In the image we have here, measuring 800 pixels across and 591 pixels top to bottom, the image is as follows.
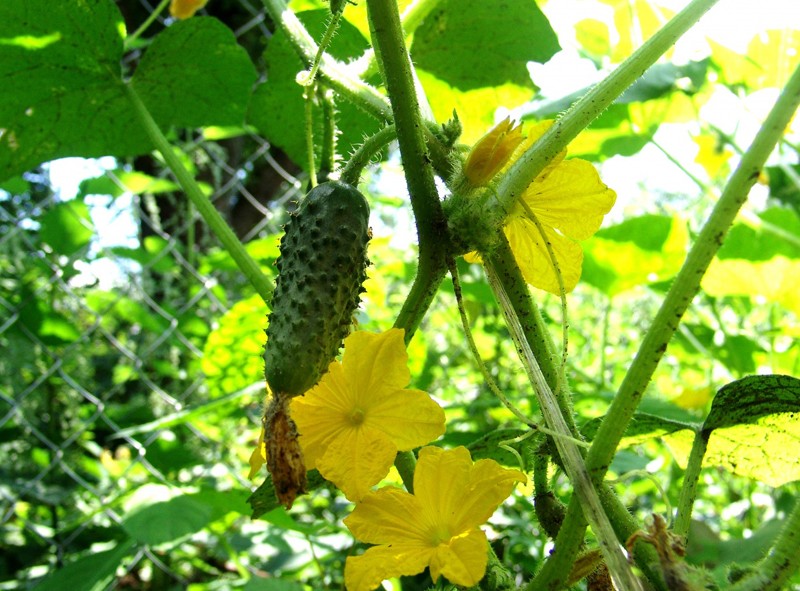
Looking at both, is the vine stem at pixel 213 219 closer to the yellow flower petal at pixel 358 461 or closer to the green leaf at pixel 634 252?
the yellow flower petal at pixel 358 461

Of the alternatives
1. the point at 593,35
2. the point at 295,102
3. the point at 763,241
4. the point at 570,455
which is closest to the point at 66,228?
the point at 295,102

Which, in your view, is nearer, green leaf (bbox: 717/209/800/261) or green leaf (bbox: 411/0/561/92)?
green leaf (bbox: 411/0/561/92)

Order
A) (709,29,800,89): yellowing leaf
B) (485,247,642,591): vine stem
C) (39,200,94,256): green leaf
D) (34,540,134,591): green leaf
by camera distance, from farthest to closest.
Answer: (39,200,94,256): green leaf
(709,29,800,89): yellowing leaf
(34,540,134,591): green leaf
(485,247,642,591): vine stem

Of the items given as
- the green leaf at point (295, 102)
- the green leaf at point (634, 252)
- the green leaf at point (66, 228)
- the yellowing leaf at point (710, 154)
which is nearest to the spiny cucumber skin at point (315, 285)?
the green leaf at point (295, 102)

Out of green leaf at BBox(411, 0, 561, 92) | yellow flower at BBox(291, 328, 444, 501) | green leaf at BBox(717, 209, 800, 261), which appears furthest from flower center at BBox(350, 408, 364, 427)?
green leaf at BBox(717, 209, 800, 261)

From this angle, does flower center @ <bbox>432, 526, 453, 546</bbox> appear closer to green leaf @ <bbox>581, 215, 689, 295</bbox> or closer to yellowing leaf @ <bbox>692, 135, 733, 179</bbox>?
green leaf @ <bbox>581, 215, 689, 295</bbox>

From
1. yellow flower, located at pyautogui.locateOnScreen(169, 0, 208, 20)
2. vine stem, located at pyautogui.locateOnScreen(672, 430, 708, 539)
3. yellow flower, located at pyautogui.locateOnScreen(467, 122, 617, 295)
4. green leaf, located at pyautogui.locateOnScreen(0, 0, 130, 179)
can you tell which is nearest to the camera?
vine stem, located at pyautogui.locateOnScreen(672, 430, 708, 539)

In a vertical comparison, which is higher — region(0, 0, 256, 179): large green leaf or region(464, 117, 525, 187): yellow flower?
region(0, 0, 256, 179): large green leaf
